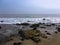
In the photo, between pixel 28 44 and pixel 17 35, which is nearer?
pixel 28 44

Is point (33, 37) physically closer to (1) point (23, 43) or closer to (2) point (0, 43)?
(1) point (23, 43)

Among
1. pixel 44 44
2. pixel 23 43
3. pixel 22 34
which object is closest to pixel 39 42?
pixel 44 44

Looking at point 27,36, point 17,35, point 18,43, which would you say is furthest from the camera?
point 17,35

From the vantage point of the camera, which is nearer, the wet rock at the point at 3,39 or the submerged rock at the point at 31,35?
the wet rock at the point at 3,39

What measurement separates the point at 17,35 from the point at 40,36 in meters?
0.82

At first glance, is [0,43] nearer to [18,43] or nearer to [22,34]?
[18,43]

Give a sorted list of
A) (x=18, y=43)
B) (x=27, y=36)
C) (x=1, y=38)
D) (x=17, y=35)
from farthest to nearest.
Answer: (x=17, y=35), (x=27, y=36), (x=1, y=38), (x=18, y=43)

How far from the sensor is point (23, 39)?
4562 millimetres

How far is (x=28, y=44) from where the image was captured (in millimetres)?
4191

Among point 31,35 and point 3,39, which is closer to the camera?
point 3,39

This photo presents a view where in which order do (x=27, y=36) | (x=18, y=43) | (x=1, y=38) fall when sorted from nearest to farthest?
(x=18, y=43), (x=1, y=38), (x=27, y=36)

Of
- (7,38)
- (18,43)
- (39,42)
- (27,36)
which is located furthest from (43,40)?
(7,38)

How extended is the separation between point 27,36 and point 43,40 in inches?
21.7

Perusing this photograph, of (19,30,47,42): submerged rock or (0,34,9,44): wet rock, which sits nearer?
(0,34,9,44): wet rock
